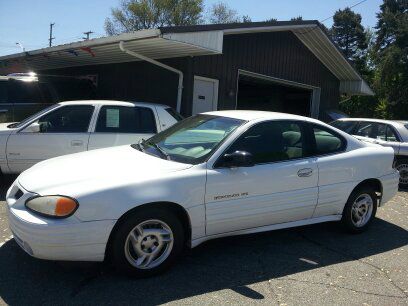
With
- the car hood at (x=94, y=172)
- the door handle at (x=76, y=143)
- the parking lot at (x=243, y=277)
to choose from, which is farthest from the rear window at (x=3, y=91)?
the car hood at (x=94, y=172)

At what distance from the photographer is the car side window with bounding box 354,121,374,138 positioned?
388 inches

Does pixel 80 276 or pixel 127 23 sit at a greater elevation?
pixel 127 23

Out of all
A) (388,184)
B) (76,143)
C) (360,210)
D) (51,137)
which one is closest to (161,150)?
(360,210)

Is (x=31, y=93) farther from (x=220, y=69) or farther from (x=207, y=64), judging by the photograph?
(x=220, y=69)

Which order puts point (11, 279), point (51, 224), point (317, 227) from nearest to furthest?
point (51, 224) < point (11, 279) < point (317, 227)

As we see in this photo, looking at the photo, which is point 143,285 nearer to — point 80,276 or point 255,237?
point 80,276

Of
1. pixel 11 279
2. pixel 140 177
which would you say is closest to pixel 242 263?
pixel 140 177

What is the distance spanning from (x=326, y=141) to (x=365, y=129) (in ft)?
16.8

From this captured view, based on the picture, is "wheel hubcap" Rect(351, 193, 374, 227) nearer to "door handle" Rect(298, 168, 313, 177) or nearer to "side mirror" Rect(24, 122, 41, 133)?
"door handle" Rect(298, 168, 313, 177)

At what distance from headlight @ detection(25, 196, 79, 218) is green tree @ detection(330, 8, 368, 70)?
5035cm

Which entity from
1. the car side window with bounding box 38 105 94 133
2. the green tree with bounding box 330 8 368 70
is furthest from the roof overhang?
the green tree with bounding box 330 8 368 70

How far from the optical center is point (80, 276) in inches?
157

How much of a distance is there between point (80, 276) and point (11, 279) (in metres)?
0.58

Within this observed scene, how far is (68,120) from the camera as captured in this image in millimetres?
7211
